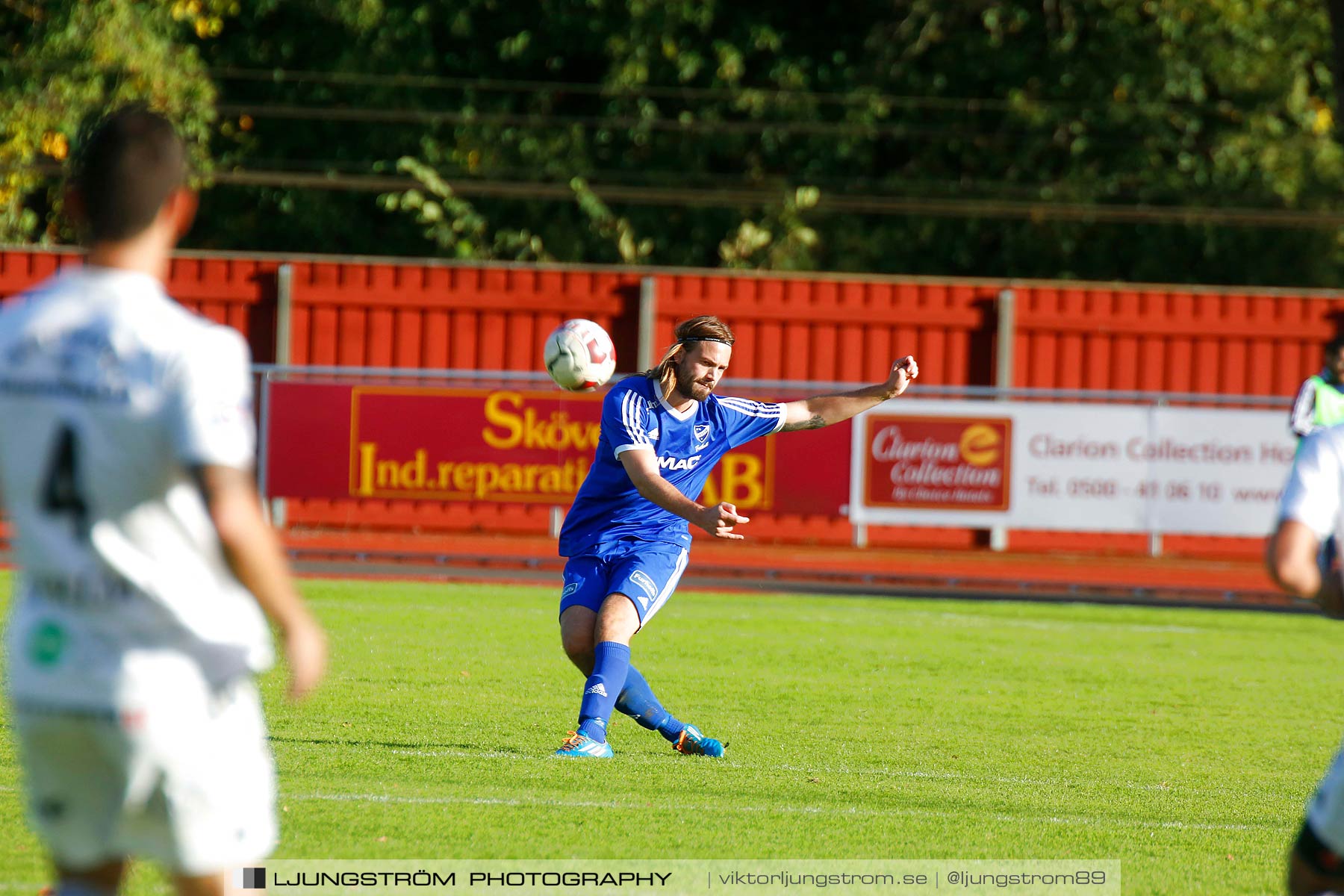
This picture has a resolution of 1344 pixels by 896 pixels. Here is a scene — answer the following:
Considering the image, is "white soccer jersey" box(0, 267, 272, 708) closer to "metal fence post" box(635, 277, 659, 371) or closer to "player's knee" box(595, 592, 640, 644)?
"player's knee" box(595, 592, 640, 644)

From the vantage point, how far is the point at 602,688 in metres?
6.43

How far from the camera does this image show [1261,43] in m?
25.5

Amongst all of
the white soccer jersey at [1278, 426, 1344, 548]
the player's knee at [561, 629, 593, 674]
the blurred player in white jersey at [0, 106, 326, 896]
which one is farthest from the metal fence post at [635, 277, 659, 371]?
the blurred player in white jersey at [0, 106, 326, 896]

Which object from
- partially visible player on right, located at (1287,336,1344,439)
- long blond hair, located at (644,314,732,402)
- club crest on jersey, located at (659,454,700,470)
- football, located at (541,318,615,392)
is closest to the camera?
long blond hair, located at (644,314,732,402)

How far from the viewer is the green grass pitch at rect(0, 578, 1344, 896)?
5.25 m

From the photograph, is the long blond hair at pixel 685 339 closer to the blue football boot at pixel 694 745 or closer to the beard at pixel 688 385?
the beard at pixel 688 385

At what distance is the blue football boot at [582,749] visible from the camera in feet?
21.2

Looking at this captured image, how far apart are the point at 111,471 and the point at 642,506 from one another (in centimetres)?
428

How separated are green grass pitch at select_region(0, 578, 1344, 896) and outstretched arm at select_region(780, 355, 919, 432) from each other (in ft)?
4.84

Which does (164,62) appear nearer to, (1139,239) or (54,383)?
(1139,239)

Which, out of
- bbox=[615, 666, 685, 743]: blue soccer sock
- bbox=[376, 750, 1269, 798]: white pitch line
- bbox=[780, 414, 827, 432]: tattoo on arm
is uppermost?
bbox=[780, 414, 827, 432]: tattoo on arm

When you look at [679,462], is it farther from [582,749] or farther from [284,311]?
[284,311]

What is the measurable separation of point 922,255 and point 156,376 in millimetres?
25573

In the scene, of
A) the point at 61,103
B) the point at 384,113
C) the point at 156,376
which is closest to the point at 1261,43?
the point at 384,113
